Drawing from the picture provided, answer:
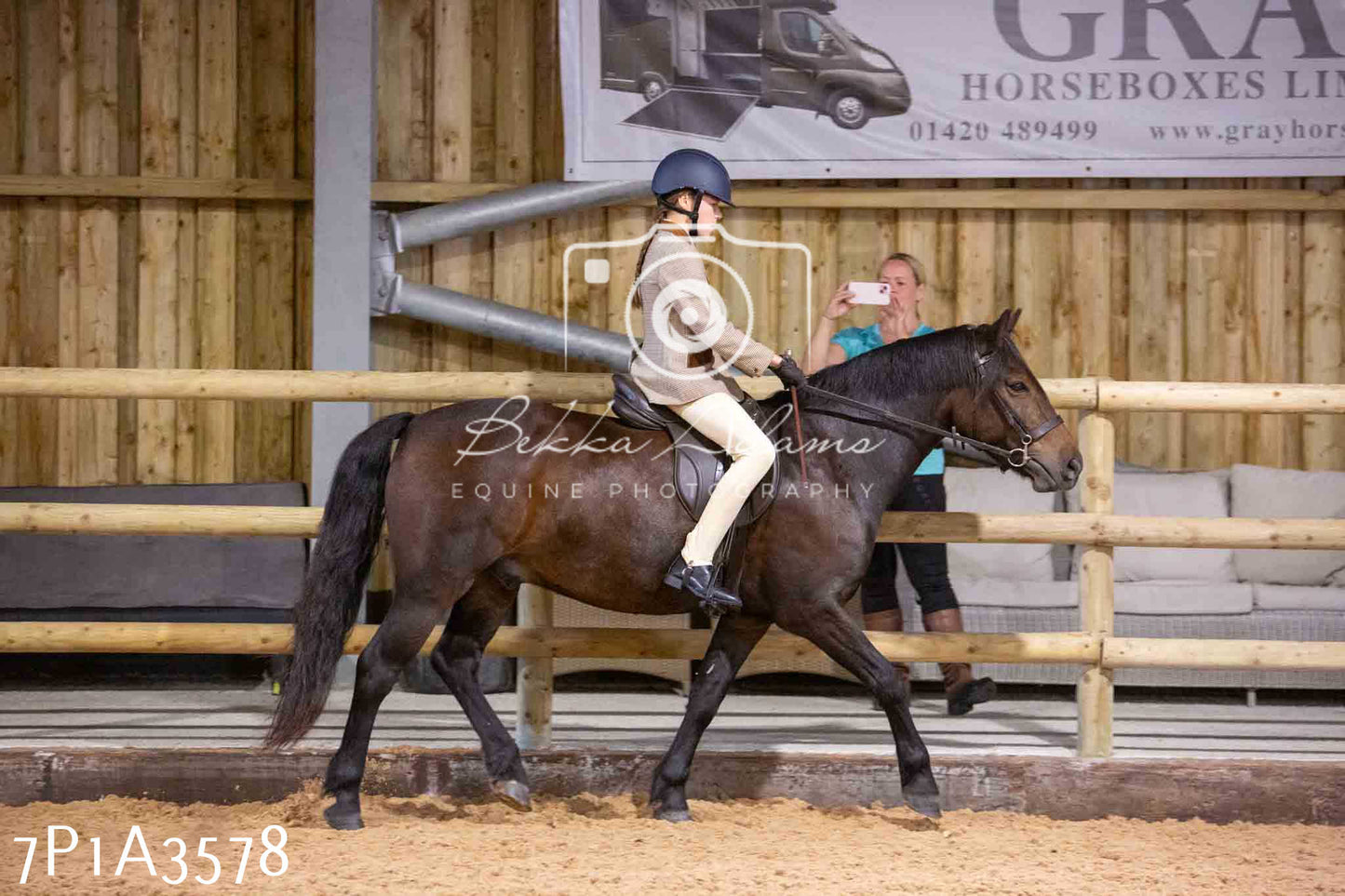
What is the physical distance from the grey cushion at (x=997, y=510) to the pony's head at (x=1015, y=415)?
2.44 metres

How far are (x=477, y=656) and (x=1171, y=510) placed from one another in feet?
13.8

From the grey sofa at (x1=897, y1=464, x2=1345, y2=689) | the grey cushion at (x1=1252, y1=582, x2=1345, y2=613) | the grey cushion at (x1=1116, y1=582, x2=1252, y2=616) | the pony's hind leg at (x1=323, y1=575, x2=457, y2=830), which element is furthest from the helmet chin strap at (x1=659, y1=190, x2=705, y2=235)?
the grey cushion at (x1=1252, y1=582, x2=1345, y2=613)

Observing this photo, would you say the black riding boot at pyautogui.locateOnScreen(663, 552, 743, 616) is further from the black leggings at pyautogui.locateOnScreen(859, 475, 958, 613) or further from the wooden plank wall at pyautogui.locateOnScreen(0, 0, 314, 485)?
the wooden plank wall at pyautogui.locateOnScreen(0, 0, 314, 485)

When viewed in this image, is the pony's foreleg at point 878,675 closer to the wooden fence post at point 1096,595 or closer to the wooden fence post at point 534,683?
the wooden fence post at point 1096,595

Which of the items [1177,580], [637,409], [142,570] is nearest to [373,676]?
[637,409]

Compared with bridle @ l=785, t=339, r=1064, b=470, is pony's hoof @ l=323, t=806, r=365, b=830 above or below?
below

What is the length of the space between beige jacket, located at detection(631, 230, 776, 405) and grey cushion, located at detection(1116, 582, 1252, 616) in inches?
122

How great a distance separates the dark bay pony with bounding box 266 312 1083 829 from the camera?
14.6 feet

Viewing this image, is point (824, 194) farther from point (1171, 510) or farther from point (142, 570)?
point (142, 570)

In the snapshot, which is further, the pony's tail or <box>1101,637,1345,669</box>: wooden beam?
<box>1101,637,1345,669</box>: wooden beam

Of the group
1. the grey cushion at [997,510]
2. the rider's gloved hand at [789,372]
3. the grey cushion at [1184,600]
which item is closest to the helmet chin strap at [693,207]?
the rider's gloved hand at [789,372]

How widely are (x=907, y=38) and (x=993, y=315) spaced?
1.63 meters

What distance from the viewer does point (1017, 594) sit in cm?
674

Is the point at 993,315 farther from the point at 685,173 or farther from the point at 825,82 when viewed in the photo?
the point at 685,173
